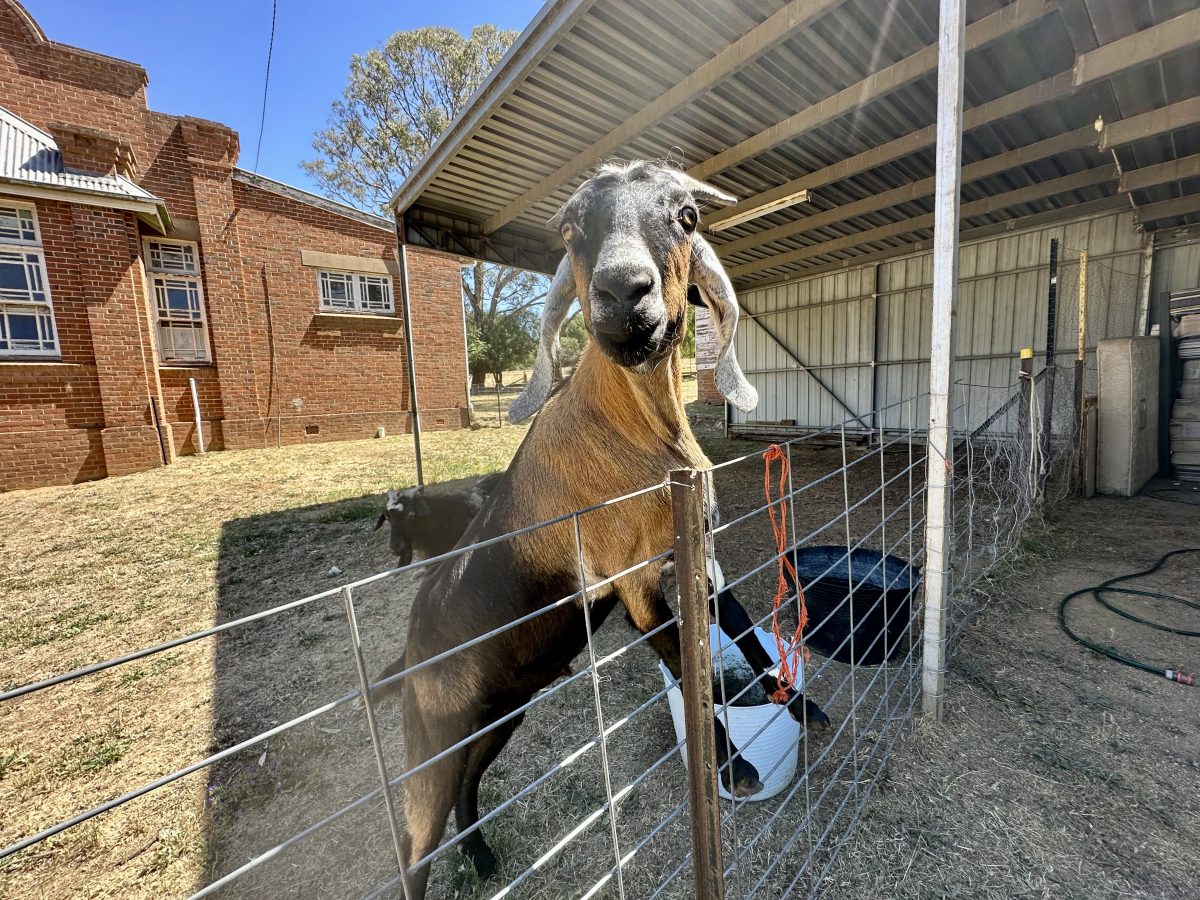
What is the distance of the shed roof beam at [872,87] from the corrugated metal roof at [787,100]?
0.01 m

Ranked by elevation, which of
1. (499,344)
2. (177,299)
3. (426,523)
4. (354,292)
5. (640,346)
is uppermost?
(354,292)

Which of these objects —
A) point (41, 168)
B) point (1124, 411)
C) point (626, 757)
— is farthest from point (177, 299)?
point (1124, 411)

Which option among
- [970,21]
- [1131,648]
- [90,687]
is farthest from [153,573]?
[970,21]

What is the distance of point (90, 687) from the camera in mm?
3398

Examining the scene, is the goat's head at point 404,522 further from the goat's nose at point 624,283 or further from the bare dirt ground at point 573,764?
the goat's nose at point 624,283

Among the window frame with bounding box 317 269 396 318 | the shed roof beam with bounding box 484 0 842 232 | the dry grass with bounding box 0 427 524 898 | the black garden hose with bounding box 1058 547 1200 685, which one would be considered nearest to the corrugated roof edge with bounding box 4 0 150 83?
the window frame with bounding box 317 269 396 318

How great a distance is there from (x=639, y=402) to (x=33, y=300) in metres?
12.0

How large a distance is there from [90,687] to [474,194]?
19.2ft

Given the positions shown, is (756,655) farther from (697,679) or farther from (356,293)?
(356,293)

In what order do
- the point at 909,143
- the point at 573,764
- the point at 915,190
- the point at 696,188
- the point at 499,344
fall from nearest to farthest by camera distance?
1. the point at 696,188
2. the point at 573,764
3. the point at 909,143
4. the point at 915,190
5. the point at 499,344

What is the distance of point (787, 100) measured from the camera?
460cm

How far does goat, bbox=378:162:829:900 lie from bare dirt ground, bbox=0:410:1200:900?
0.53m

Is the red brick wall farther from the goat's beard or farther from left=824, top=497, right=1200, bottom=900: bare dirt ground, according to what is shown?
left=824, top=497, right=1200, bottom=900: bare dirt ground

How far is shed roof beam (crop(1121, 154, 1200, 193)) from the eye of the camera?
5141 mm
